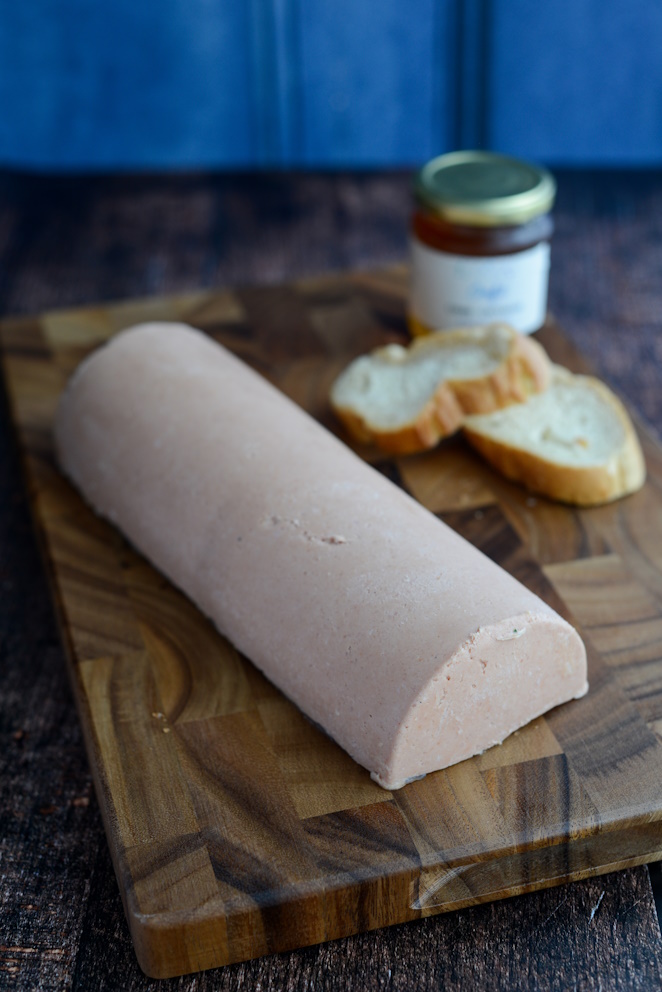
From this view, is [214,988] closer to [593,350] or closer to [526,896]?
[526,896]

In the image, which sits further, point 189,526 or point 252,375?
point 252,375

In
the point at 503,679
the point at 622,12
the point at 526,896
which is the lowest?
the point at 526,896

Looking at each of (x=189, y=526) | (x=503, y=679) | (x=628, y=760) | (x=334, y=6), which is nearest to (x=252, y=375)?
(x=189, y=526)

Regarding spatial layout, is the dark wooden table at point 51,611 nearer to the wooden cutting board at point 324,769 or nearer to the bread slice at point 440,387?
the wooden cutting board at point 324,769

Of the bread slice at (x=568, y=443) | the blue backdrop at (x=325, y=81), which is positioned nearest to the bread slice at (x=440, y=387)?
the bread slice at (x=568, y=443)

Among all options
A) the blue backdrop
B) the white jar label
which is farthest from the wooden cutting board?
the blue backdrop

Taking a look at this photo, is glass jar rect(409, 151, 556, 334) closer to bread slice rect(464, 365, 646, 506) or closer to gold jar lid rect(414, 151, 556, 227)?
gold jar lid rect(414, 151, 556, 227)
